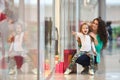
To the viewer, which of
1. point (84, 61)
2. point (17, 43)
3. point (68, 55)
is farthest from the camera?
point (68, 55)

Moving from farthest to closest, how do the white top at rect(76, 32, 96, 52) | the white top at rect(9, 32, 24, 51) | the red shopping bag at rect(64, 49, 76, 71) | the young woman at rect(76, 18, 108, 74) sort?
the red shopping bag at rect(64, 49, 76, 71), the young woman at rect(76, 18, 108, 74), the white top at rect(76, 32, 96, 52), the white top at rect(9, 32, 24, 51)

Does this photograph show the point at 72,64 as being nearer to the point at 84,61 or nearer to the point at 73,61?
the point at 73,61

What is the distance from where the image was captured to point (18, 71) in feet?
12.1

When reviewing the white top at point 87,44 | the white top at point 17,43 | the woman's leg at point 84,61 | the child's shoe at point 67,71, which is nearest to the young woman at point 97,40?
the woman's leg at point 84,61

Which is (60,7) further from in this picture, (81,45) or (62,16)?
(81,45)

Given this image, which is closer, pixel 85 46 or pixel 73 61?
pixel 85 46

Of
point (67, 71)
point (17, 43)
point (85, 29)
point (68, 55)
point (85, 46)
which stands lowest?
point (67, 71)

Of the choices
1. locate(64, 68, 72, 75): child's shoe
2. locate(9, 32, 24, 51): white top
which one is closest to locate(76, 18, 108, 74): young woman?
locate(64, 68, 72, 75): child's shoe

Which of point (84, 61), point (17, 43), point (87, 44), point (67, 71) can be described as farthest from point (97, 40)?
point (17, 43)

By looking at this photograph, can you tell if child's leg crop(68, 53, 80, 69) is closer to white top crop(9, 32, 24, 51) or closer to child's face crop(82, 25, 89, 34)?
child's face crop(82, 25, 89, 34)

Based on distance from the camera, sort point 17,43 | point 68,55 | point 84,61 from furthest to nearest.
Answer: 1. point 68,55
2. point 84,61
3. point 17,43

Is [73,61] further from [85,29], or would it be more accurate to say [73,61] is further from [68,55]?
[85,29]

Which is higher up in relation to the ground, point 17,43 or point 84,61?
point 17,43

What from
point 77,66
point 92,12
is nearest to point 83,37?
point 77,66
